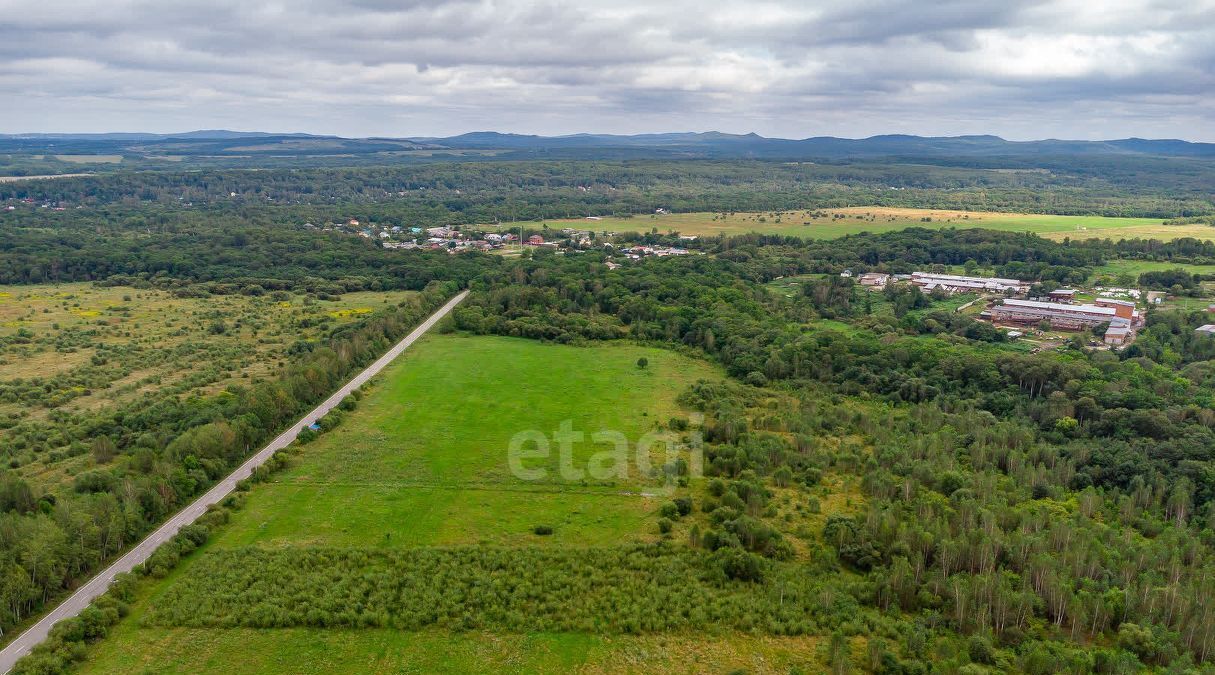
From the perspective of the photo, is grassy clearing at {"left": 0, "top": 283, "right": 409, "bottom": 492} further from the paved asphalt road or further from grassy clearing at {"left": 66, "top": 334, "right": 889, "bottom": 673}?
grassy clearing at {"left": 66, "top": 334, "right": 889, "bottom": 673}

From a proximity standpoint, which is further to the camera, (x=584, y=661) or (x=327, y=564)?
(x=327, y=564)

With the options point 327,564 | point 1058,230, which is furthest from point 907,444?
point 1058,230

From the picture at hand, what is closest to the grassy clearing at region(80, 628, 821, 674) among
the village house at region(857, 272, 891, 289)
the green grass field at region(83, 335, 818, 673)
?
the green grass field at region(83, 335, 818, 673)

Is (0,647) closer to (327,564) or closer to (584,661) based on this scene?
(327,564)

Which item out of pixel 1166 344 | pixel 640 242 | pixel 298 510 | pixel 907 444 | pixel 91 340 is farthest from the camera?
pixel 640 242

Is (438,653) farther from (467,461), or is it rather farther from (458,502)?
(467,461)

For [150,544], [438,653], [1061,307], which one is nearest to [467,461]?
[150,544]
